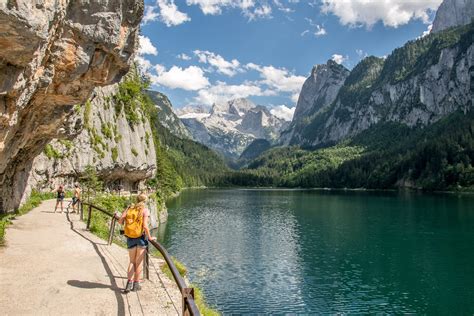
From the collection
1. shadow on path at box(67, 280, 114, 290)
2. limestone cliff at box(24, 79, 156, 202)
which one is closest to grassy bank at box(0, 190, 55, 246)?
limestone cliff at box(24, 79, 156, 202)

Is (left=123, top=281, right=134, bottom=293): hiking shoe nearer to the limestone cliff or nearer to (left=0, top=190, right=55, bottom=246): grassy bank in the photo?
(left=0, top=190, right=55, bottom=246): grassy bank

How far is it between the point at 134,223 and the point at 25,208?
29.3 meters

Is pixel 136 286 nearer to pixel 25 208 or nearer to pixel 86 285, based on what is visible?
pixel 86 285

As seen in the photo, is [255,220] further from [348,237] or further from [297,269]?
[297,269]

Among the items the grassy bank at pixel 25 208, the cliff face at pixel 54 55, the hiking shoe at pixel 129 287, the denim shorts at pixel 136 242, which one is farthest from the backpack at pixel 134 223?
the grassy bank at pixel 25 208

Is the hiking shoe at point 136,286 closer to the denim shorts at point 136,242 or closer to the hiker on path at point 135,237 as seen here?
the hiker on path at point 135,237

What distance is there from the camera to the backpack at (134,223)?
1512cm

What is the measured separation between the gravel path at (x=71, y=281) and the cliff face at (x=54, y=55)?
17.4 ft

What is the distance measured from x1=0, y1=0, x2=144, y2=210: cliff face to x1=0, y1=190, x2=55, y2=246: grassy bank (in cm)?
435

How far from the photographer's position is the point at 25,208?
39281mm

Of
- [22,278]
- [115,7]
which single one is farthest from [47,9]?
[22,278]

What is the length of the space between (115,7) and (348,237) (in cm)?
5770

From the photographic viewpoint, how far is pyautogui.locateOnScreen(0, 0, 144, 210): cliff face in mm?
12469

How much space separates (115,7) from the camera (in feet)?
56.8
